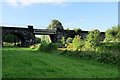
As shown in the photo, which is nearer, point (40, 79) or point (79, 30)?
point (40, 79)

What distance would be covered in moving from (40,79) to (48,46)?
477 inches

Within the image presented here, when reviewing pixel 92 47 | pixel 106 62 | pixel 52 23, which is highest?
pixel 52 23

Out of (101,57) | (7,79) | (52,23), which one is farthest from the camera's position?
(52,23)

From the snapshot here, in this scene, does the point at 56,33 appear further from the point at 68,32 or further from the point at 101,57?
the point at 101,57

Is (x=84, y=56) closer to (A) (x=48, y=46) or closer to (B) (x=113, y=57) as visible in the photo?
(B) (x=113, y=57)

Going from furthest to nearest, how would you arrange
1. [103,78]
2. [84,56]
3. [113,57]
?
[84,56], [113,57], [103,78]

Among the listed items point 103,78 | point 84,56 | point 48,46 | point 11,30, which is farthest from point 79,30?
point 103,78

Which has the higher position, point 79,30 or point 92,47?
point 79,30

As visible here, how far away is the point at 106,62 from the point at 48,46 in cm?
969

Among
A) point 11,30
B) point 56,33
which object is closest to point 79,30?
point 56,33

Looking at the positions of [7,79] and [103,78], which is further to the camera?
[103,78]

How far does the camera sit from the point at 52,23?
59.1 m

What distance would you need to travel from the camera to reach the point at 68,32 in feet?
124

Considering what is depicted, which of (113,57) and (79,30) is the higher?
(79,30)
